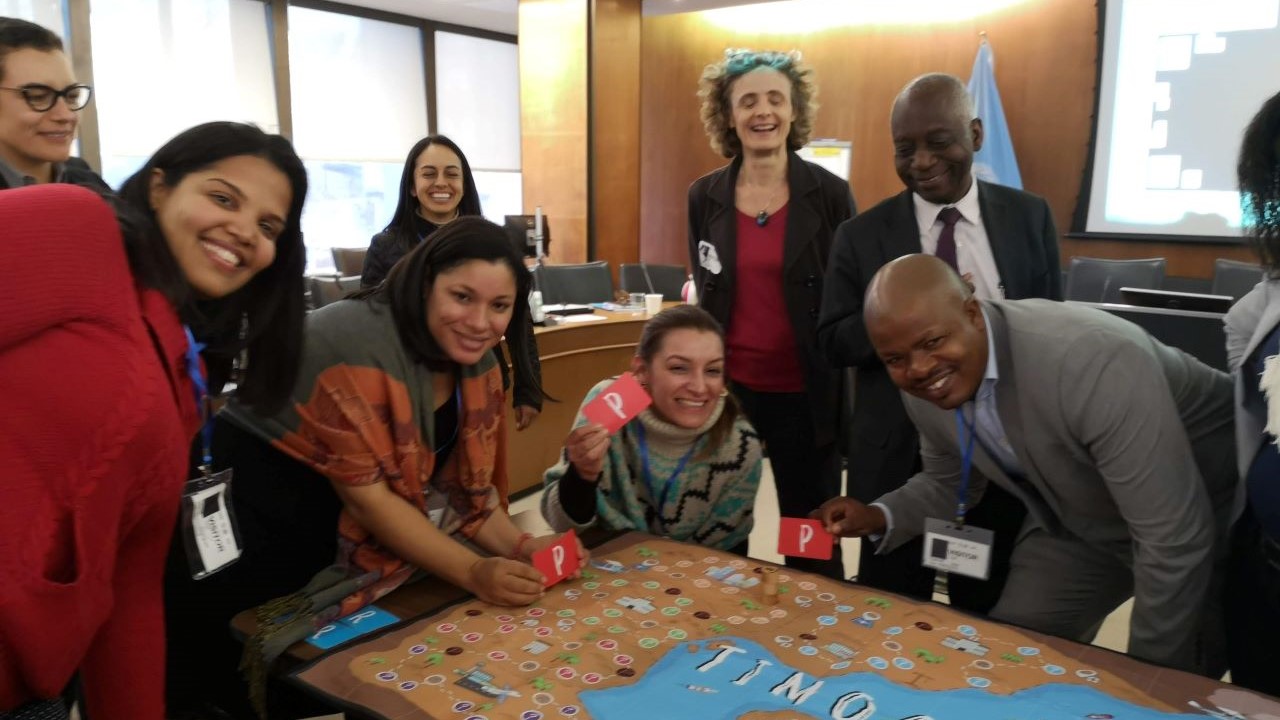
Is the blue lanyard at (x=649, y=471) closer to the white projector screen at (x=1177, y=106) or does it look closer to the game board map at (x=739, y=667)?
the game board map at (x=739, y=667)

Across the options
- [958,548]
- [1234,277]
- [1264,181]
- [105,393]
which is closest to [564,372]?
[958,548]

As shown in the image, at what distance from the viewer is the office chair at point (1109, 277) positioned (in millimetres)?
5152

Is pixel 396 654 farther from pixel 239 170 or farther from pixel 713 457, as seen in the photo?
pixel 713 457

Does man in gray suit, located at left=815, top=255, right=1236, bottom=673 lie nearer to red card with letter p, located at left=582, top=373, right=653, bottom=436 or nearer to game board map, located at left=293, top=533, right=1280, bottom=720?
game board map, located at left=293, top=533, right=1280, bottom=720

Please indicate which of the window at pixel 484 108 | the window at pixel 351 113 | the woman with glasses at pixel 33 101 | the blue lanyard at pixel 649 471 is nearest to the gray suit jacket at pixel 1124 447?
the blue lanyard at pixel 649 471

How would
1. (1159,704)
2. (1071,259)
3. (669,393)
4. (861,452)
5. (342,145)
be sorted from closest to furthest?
(1159,704) < (669,393) < (861,452) < (1071,259) < (342,145)

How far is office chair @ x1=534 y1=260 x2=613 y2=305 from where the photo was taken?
16.7ft

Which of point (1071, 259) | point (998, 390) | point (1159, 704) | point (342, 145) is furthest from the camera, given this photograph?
point (342, 145)

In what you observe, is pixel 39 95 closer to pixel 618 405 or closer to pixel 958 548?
pixel 618 405

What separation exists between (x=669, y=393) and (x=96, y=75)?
18.9 ft

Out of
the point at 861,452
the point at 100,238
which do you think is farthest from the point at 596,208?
the point at 100,238

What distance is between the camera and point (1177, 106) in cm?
540

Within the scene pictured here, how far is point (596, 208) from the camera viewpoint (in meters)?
6.70

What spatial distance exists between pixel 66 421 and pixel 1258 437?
5.72ft
